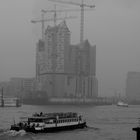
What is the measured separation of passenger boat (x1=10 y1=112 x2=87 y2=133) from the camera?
7819 centimetres

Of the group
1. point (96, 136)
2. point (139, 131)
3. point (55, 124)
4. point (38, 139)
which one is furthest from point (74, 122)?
point (139, 131)

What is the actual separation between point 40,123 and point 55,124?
4139 millimetres

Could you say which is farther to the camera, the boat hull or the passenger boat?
the passenger boat

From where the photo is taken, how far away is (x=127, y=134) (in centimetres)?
8025

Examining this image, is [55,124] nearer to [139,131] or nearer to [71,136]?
[71,136]

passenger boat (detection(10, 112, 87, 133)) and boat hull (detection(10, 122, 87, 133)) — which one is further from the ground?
passenger boat (detection(10, 112, 87, 133))

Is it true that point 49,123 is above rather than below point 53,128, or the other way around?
above

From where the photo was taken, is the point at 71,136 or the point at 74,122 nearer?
the point at 71,136

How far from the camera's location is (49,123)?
81375mm

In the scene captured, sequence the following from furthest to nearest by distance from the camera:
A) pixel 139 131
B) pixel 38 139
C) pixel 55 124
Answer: pixel 55 124 < pixel 38 139 < pixel 139 131

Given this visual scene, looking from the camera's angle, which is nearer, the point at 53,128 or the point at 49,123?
the point at 49,123

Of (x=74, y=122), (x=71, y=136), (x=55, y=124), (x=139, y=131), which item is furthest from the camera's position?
(x=74, y=122)

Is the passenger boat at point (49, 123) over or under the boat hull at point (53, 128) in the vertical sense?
over

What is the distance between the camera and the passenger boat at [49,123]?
7819cm
